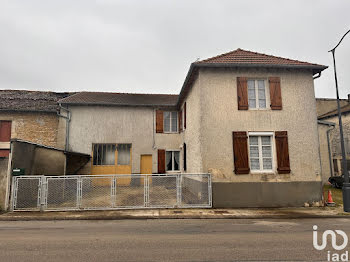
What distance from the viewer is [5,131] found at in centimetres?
1433

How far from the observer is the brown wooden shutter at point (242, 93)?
9102mm

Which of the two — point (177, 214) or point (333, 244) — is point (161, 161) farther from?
point (333, 244)

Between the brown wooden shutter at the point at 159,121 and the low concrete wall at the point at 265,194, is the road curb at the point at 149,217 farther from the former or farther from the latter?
the brown wooden shutter at the point at 159,121

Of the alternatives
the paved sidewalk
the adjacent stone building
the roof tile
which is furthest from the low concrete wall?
the adjacent stone building

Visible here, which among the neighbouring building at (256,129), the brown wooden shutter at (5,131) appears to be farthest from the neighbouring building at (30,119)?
the neighbouring building at (256,129)

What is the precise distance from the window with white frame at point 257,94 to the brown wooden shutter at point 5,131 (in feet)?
51.9

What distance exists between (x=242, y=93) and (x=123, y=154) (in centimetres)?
964

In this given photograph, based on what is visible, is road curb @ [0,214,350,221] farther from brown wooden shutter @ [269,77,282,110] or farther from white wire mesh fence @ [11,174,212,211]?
brown wooden shutter @ [269,77,282,110]

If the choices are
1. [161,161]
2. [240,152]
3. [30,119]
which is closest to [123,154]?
[161,161]

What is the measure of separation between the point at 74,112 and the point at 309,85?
571 inches

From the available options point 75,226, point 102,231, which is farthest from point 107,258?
point 75,226

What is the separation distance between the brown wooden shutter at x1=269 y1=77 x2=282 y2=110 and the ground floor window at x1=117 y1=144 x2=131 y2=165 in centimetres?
1015

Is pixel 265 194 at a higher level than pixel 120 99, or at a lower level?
lower

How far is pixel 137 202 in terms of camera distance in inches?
353
